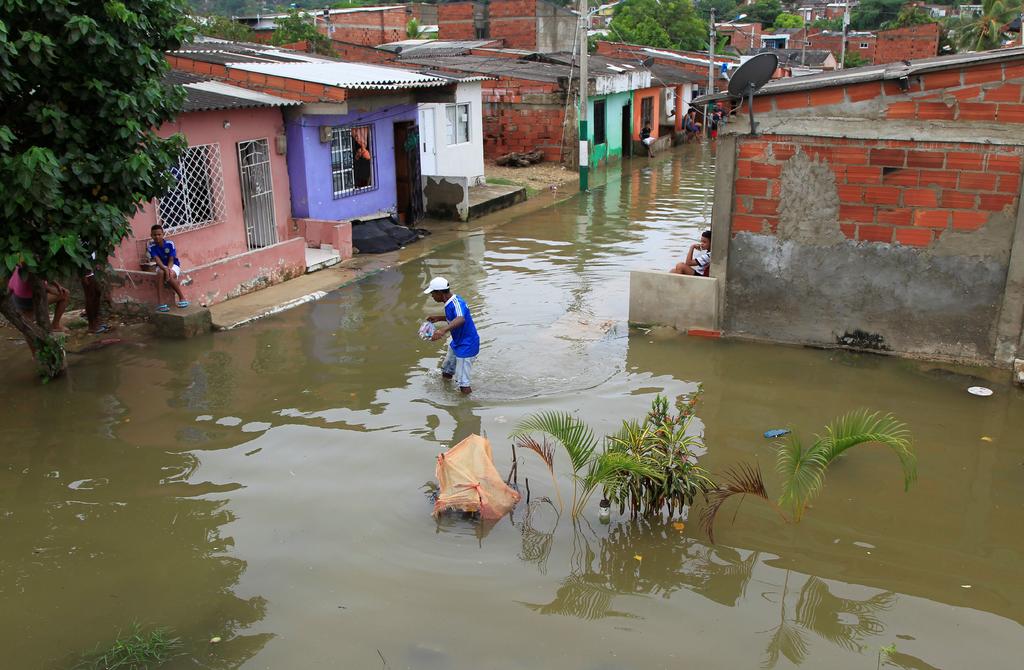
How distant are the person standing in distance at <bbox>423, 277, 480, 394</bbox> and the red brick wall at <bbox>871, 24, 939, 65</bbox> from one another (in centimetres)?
5478

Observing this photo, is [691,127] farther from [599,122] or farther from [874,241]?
[874,241]

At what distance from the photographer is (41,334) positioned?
930cm

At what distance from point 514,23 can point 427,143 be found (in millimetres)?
28327

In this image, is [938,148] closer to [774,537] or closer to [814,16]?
[774,537]

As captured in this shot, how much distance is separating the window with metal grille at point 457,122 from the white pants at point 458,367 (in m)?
12.7

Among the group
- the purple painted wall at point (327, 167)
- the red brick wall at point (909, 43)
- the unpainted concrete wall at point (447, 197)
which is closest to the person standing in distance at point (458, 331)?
the purple painted wall at point (327, 167)

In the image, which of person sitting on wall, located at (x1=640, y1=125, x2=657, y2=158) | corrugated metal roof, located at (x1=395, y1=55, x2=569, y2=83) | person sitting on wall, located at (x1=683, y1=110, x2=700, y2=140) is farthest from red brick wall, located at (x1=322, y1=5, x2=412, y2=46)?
person sitting on wall, located at (x1=640, y1=125, x2=657, y2=158)

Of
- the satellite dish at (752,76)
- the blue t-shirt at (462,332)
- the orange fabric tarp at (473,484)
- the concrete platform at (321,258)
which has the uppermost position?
the satellite dish at (752,76)

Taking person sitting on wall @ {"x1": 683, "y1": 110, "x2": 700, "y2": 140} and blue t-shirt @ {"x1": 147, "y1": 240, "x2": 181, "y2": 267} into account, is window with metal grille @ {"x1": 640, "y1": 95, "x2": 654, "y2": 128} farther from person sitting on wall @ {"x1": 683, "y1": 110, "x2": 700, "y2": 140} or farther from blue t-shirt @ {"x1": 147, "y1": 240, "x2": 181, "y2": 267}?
blue t-shirt @ {"x1": 147, "y1": 240, "x2": 181, "y2": 267}

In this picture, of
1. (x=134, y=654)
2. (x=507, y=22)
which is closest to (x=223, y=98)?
(x=134, y=654)

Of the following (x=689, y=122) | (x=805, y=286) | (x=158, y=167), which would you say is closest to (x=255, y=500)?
(x=158, y=167)

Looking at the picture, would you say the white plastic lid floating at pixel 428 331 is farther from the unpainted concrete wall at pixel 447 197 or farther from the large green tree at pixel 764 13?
the large green tree at pixel 764 13

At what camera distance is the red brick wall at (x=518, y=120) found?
26.8 m

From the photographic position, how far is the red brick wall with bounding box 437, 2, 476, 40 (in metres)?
45.9
